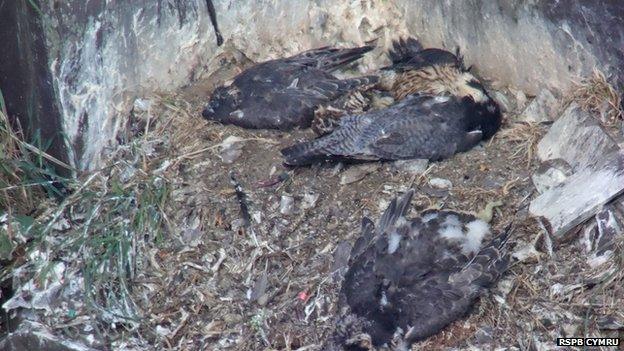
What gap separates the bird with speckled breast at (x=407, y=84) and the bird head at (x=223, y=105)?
0.46 m

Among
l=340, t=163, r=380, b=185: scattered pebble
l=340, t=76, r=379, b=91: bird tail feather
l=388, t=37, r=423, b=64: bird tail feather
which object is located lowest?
l=340, t=163, r=380, b=185: scattered pebble

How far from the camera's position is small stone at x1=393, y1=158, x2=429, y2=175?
21.3 feet

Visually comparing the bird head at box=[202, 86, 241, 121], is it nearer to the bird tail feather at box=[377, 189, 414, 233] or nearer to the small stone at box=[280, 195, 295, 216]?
the small stone at box=[280, 195, 295, 216]

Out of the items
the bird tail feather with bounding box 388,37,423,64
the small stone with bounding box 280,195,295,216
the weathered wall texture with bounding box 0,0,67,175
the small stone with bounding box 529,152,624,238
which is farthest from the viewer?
the bird tail feather with bounding box 388,37,423,64

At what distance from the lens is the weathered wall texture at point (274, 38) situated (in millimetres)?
6203

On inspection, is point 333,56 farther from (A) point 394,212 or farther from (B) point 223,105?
(A) point 394,212

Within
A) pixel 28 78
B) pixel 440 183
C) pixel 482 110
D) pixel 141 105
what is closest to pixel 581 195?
pixel 440 183

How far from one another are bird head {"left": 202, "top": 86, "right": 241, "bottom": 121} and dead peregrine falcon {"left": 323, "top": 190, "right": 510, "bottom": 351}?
1.29 meters

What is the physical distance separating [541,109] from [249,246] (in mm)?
1776

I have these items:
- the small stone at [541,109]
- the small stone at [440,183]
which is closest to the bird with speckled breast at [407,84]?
the small stone at [541,109]

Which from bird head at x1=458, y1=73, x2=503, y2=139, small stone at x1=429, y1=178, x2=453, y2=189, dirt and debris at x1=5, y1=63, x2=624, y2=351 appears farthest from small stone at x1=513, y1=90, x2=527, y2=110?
small stone at x1=429, y1=178, x2=453, y2=189

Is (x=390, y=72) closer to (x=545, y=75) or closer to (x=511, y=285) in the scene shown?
(x=545, y=75)

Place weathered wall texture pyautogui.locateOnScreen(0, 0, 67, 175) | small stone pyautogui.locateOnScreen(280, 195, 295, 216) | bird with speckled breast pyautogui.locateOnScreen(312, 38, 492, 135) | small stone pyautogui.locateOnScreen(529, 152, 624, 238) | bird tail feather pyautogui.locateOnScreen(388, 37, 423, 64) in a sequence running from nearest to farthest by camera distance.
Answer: small stone pyautogui.locateOnScreen(529, 152, 624, 238) < weathered wall texture pyautogui.locateOnScreen(0, 0, 67, 175) < small stone pyautogui.locateOnScreen(280, 195, 295, 216) < bird with speckled breast pyautogui.locateOnScreen(312, 38, 492, 135) < bird tail feather pyautogui.locateOnScreen(388, 37, 423, 64)

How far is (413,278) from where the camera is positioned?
5.74 meters
